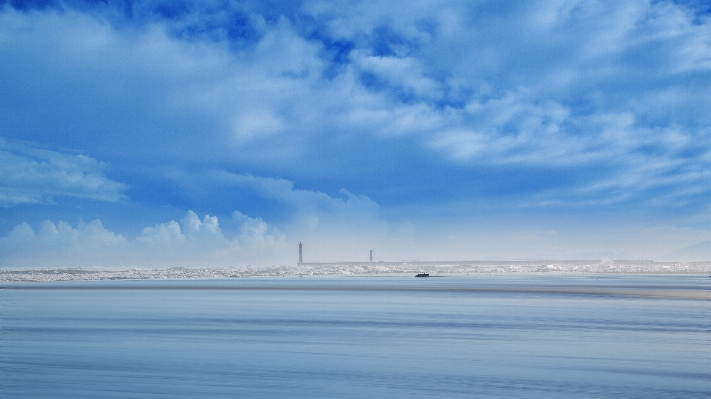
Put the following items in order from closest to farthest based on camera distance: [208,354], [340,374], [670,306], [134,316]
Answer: [340,374], [208,354], [134,316], [670,306]

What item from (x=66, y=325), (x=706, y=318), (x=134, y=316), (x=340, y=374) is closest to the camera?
(x=340, y=374)

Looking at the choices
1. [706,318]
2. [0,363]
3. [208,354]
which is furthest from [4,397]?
[706,318]

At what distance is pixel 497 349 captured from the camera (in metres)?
19.9

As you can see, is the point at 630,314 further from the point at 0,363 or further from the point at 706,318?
the point at 0,363

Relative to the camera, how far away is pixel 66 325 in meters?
26.9

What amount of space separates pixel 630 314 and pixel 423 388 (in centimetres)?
2089

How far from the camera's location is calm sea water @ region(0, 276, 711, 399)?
14.3 metres

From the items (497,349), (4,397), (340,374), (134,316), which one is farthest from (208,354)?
(134,316)

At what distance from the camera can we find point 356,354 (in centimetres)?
1916

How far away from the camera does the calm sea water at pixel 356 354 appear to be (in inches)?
564

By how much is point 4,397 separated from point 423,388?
311 inches

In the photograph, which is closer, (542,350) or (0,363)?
(0,363)

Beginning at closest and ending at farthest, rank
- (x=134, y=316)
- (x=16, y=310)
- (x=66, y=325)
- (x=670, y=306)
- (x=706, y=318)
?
(x=66, y=325), (x=706, y=318), (x=134, y=316), (x=16, y=310), (x=670, y=306)

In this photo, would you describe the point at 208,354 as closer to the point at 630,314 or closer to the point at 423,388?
the point at 423,388
